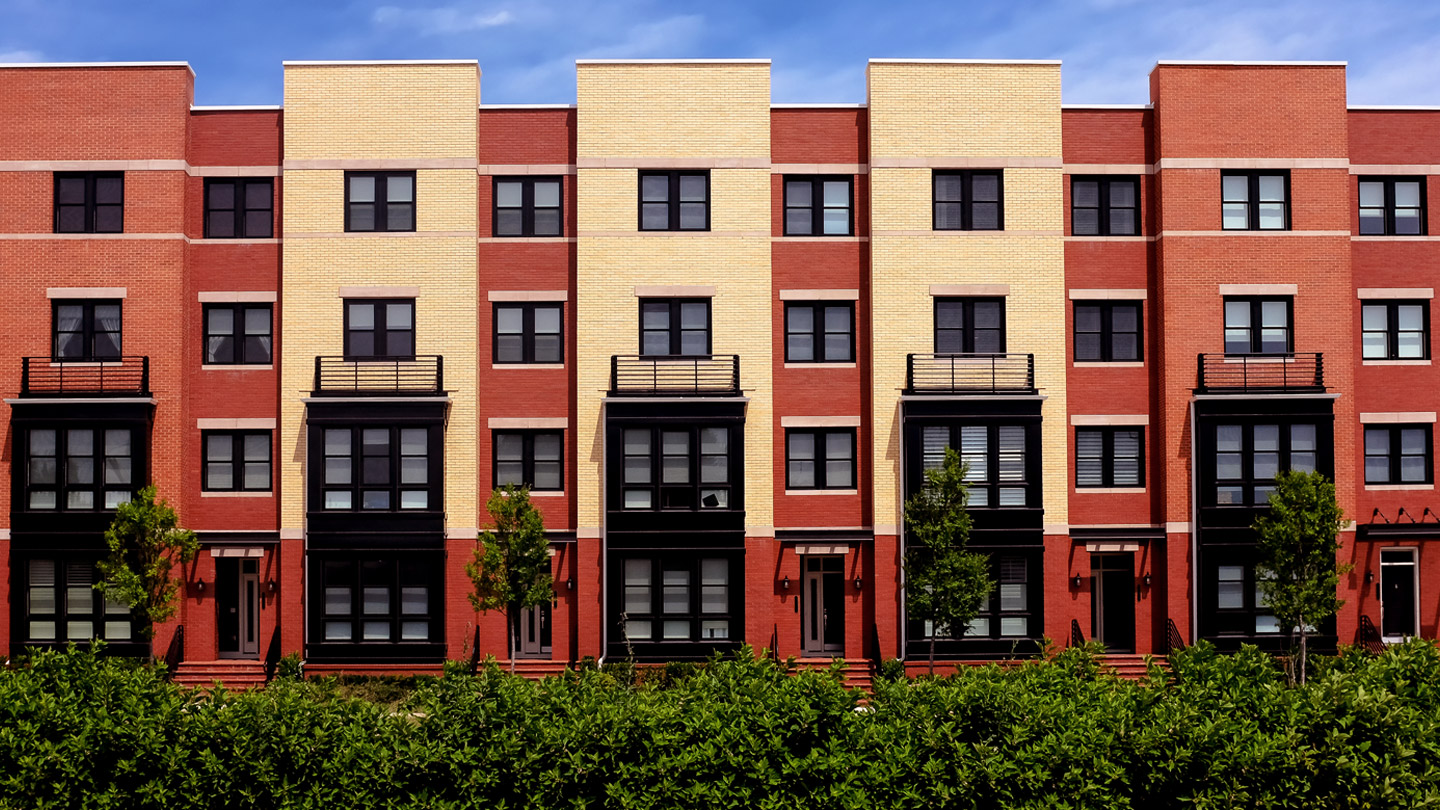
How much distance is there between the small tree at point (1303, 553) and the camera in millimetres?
27297

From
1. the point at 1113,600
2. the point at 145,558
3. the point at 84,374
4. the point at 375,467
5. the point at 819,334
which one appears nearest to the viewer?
the point at 145,558

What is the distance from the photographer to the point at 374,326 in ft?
98.4

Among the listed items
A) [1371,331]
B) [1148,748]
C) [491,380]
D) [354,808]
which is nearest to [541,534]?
[491,380]

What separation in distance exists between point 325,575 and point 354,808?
18688mm

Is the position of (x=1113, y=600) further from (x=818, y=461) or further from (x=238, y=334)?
(x=238, y=334)

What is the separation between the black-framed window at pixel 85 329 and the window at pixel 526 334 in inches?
426

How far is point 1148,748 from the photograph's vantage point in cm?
1142

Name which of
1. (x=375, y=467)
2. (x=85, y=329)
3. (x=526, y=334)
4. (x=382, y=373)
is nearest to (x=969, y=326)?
(x=526, y=334)

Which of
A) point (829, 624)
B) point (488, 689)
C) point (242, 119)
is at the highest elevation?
point (242, 119)

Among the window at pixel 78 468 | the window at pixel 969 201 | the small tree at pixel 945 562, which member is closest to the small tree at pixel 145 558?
the window at pixel 78 468

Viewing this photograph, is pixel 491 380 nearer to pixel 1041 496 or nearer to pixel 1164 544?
pixel 1041 496

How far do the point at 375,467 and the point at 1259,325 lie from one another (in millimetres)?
25326

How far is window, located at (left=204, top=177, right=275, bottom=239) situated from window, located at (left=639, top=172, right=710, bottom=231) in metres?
10.8

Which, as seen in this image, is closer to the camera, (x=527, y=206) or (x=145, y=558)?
(x=145, y=558)
